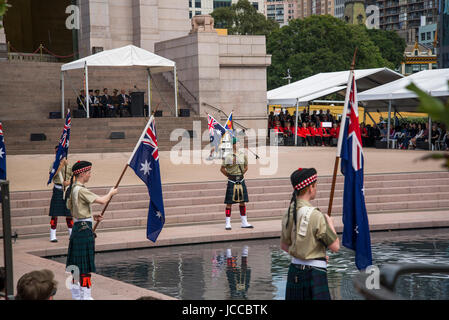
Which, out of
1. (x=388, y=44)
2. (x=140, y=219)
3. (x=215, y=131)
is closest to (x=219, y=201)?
(x=140, y=219)

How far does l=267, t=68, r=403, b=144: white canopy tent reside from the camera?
33.3m

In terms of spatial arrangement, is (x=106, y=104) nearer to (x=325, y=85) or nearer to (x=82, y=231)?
(x=325, y=85)

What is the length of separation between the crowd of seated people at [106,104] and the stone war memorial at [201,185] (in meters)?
0.08

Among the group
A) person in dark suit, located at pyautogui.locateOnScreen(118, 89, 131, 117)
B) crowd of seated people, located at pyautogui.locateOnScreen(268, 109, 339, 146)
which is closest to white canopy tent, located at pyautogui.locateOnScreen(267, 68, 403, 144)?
crowd of seated people, located at pyautogui.locateOnScreen(268, 109, 339, 146)

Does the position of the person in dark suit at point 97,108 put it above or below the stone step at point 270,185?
above

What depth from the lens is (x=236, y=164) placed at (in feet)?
46.9

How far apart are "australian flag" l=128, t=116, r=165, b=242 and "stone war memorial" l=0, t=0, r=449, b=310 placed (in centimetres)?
2

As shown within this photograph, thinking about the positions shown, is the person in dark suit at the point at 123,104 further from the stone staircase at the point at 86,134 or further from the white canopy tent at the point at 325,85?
the white canopy tent at the point at 325,85

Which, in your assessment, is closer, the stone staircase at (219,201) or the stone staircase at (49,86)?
the stone staircase at (219,201)

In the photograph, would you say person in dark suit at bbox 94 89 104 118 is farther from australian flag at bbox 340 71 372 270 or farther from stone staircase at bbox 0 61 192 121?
australian flag at bbox 340 71 372 270

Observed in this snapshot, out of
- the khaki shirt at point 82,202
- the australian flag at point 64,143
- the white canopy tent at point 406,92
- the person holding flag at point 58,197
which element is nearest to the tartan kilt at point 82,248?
the khaki shirt at point 82,202

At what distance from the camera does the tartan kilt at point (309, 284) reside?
5992mm
